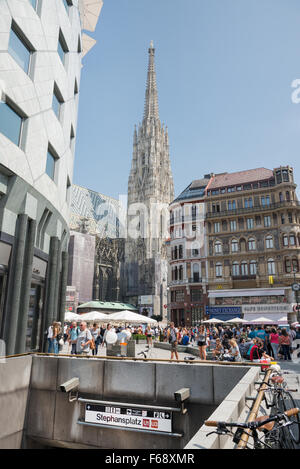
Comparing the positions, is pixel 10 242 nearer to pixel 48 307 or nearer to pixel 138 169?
pixel 48 307

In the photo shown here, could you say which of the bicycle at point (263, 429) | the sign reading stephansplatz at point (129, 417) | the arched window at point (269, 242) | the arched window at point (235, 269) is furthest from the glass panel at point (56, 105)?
the arched window at point (269, 242)

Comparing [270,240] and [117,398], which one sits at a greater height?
[270,240]

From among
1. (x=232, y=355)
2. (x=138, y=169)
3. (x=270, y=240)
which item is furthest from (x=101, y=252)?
(x=232, y=355)

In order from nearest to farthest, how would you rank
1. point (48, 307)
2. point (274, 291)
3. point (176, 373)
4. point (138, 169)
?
point (176, 373), point (48, 307), point (274, 291), point (138, 169)

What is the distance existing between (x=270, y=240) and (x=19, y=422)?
3682 centimetres

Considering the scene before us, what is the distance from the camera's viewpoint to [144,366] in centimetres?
1162

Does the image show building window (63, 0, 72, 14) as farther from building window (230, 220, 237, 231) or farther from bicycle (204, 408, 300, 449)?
building window (230, 220, 237, 231)

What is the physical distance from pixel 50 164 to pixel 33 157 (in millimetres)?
2984

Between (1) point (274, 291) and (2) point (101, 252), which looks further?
(2) point (101, 252)

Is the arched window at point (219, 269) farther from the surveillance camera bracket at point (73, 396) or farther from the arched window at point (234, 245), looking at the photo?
the surveillance camera bracket at point (73, 396)

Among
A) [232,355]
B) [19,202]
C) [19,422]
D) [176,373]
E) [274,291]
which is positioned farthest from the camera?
[274,291]

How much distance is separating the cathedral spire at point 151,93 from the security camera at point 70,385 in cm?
10560
